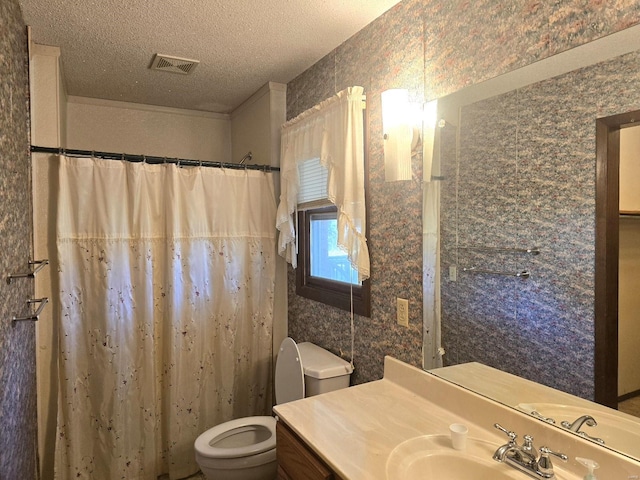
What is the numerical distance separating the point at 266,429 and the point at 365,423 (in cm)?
110

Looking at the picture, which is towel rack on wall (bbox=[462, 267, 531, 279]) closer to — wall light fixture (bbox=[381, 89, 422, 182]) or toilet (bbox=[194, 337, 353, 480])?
wall light fixture (bbox=[381, 89, 422, 182])

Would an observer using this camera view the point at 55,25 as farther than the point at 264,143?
No

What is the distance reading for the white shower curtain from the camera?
216 cm

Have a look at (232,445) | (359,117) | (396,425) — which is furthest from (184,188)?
(396,425)

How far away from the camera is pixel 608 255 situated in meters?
1.02

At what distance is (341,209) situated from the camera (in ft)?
6.37

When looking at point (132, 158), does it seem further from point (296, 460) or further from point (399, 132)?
point (296, 460)

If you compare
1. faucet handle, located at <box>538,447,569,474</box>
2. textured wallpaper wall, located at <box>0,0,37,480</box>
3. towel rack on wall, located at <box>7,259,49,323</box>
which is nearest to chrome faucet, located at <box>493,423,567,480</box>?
faucet handle, located at <box>538,447,569,474</box>

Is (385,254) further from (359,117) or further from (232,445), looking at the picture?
(232,445)

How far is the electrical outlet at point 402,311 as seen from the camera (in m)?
1.71

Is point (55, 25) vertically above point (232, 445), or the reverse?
point (55, 25)

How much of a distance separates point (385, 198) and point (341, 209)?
0.74ft

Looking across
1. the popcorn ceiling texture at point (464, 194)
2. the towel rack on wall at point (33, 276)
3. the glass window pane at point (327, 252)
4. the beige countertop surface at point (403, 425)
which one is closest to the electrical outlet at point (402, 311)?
the popcorn ceiling texture at point (464, 194)

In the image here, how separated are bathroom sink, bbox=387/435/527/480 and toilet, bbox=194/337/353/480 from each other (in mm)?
844
